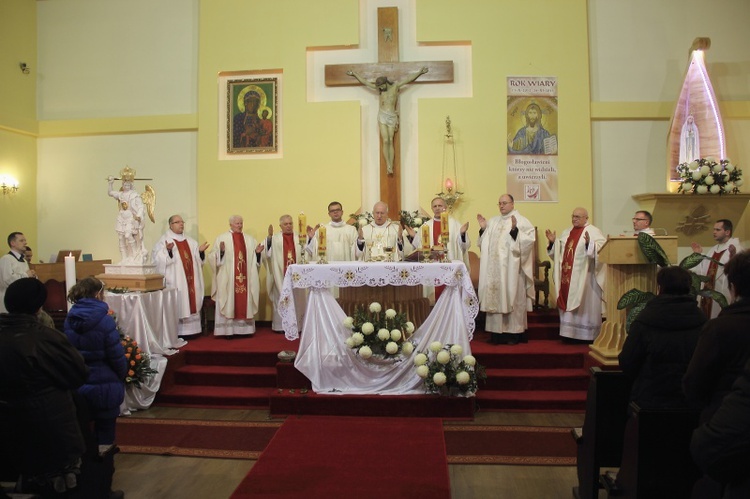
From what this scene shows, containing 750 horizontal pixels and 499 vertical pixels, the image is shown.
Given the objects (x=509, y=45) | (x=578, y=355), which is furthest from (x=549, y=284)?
(x=509, y=45)

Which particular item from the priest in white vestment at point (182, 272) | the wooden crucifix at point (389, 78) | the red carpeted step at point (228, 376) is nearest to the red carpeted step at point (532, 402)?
the red carpeted step at point (228, 376)

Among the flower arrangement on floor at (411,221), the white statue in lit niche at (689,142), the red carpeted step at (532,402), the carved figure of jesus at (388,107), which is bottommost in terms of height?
the red carpeted step at (532,402)

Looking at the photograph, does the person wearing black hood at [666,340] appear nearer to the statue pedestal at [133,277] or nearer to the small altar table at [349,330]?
the small altar table at [349,330]

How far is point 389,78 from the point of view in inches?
373

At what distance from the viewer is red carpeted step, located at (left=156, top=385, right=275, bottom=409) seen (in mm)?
6527

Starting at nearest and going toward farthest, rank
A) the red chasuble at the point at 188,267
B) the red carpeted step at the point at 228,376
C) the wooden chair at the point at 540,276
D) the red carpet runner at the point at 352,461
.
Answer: the red carpet runner at the point at 352,461, the red carpeted step at the point at 228,376, the red chasuble at the point at 188,267, the wooden chair at the point at 540,276

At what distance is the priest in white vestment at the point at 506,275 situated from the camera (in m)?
7.56

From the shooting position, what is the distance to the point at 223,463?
16.3 ft

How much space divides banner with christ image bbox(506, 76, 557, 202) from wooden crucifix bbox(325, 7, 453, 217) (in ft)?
4.06

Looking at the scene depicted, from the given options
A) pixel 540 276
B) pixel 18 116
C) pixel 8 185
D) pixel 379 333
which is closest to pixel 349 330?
pixel 379 333

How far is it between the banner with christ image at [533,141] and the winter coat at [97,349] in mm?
6777

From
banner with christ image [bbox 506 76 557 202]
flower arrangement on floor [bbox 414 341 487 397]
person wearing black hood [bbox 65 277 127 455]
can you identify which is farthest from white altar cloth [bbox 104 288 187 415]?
banner with christ image [bbox 506 76 557 202]

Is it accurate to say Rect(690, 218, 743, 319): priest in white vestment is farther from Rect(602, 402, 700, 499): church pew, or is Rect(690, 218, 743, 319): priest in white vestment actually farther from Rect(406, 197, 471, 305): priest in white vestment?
Rect(602, 402, 700, 499): church pew

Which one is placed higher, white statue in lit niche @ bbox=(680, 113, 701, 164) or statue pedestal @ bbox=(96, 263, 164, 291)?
white statue in lit niche @ bbox=(680, 113, 701, 164)
